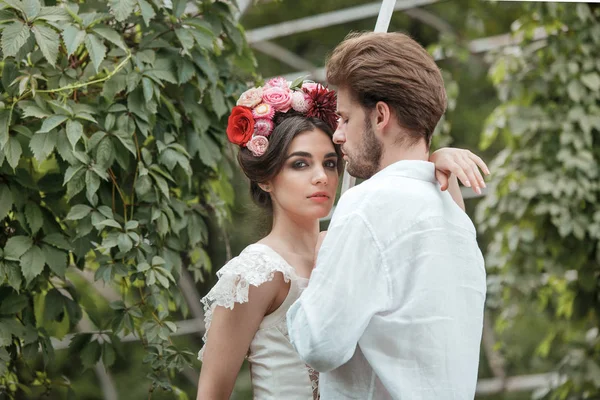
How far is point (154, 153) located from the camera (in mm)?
2664

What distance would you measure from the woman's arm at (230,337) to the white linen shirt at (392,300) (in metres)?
0.34

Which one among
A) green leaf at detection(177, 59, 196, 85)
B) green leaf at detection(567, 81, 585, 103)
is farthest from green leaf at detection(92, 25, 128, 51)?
green leaf at detection(567, 81, 585, 103)

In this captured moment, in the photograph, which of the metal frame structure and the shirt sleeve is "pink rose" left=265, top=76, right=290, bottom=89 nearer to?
the shirt sleeve

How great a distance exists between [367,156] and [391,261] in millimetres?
272

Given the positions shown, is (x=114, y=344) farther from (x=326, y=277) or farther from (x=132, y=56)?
(x=326, y=277)

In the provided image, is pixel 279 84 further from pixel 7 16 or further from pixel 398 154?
pixel 7 16

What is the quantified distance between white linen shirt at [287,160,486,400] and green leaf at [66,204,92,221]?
0.92m

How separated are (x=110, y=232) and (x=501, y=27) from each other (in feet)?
20.5

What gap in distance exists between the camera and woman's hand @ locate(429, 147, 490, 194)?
172 centimetres

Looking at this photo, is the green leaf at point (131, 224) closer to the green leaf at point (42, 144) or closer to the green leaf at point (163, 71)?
the green leaf at point (42, 144)

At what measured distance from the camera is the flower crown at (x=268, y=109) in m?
2.23

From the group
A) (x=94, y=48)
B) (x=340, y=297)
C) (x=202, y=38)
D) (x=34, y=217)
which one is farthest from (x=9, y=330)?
(x=340, y=297)

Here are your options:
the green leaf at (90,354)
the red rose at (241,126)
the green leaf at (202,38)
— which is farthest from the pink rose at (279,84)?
the green leaf at (90,354)

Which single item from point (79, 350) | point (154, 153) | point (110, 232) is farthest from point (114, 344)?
point (154, 153)
